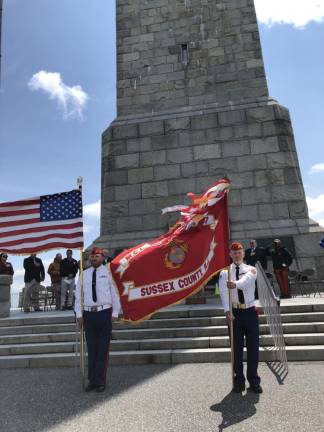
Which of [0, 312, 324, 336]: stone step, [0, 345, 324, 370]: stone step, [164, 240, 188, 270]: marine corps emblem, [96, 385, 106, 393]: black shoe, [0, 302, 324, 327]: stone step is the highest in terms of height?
[164, 240, 188, 270]: marine corps emblem

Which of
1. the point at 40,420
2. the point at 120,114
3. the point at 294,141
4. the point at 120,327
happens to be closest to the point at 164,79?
the point at 120,114

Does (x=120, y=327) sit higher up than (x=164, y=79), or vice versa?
(x=164, y=79)

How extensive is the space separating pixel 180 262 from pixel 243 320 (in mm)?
1264

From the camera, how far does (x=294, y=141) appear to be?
15078 mm

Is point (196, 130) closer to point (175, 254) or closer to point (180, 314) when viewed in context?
point (180, 314)

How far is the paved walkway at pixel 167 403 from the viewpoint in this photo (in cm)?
398

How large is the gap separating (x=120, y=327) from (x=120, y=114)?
11180mm

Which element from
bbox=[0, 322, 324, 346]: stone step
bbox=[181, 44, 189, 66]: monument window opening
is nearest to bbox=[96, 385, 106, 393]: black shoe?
bbox=[0, 322, 324, 346]: stone step

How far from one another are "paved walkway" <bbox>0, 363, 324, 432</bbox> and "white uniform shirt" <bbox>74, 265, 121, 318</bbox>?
122 cm

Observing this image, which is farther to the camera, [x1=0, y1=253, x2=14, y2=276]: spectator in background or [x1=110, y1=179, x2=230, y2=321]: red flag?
[x1=0, y1=253, x2=14, y2=276]: spectator in background

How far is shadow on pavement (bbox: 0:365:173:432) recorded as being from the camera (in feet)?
14.3

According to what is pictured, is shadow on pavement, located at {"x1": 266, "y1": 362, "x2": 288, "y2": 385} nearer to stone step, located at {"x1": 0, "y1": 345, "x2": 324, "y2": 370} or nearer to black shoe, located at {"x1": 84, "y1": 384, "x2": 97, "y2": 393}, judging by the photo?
stone step, located at {"x1": 0, "y1": 345, "x2": 324, "y2": 370}

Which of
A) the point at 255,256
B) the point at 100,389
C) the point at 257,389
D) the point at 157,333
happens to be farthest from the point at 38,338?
the point at 255,256

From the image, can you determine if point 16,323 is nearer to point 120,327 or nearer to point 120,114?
point 120,327
